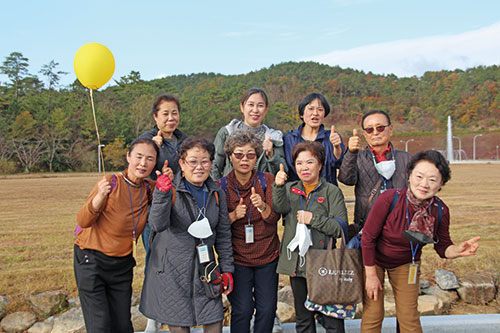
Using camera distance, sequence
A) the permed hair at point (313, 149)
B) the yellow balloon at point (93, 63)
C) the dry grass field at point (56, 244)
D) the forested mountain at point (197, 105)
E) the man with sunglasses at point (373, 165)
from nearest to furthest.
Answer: the permed hair at point (313, 149) → the man with sunglasses at point (373, 165) → the yellow balloon at point (93, 63) → the dry grass field at point (56, 244) → the forested mountain at point (197, 105)

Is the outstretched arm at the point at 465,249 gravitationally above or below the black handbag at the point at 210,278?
above

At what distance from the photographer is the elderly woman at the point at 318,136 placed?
326cm

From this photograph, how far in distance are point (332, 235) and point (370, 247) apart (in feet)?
0.85

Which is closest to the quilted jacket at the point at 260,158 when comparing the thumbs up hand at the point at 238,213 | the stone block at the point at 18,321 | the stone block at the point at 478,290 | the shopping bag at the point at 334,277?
the thumbs up hand at the point at 238,213

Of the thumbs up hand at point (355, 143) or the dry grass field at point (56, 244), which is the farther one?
the dry grass field at point (56, 244)

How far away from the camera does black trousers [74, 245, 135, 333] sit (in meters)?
2.58

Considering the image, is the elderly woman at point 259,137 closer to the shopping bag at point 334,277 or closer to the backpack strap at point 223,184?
the backpack strap at point 223,184

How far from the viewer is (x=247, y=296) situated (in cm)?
279

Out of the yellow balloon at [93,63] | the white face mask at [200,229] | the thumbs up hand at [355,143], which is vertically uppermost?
the yellow balloon at [93,63]

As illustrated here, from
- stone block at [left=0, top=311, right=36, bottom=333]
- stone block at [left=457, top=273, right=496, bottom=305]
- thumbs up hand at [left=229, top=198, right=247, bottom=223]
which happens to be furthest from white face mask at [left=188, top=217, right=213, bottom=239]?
stone block at [left=457, top=273, right=496, bottom=305]

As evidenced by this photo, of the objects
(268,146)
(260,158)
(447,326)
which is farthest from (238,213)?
(447,326)

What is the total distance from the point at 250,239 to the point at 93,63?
2313 mm

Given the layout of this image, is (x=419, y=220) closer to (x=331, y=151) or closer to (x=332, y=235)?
(x=332, y=235)

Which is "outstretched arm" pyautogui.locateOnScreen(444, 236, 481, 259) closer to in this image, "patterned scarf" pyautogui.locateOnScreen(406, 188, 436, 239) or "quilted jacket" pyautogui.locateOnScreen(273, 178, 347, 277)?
"patterned scarf" pyautogui.locateOnScreen(406, 188, 436, 239)
